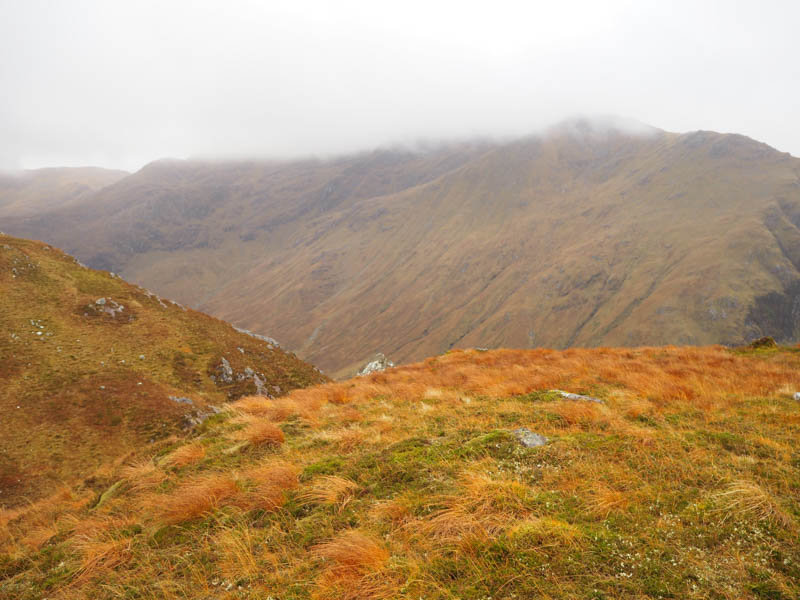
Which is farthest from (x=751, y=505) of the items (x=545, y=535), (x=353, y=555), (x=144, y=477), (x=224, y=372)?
(x=224, y=372)

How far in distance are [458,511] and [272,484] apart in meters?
3.04

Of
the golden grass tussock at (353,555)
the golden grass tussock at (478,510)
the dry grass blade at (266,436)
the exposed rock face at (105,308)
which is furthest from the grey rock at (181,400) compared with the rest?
the golden grass tussock at (478,510)

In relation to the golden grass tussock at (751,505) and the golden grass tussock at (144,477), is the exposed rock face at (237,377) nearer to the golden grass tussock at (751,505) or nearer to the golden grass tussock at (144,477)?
the golden grass tussock at (144,477)

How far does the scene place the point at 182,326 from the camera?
100 feet

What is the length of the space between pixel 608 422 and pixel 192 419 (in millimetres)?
21853

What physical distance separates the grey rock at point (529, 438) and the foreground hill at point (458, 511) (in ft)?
0.12

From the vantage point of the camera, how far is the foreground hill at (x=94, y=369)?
57.2 ft

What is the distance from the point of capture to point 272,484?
5672mm

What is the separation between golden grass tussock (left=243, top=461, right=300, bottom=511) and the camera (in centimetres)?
536

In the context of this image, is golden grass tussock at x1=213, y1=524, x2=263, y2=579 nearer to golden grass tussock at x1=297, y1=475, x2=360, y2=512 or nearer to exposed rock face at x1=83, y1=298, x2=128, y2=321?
golden grass tussock at x1=297, y1=475, x2=360, y2=512

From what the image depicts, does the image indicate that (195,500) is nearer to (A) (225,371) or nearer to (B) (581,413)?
(B) (581,413)

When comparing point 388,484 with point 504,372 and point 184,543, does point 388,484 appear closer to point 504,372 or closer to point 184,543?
point 184,543

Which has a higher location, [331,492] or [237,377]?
[331,492]

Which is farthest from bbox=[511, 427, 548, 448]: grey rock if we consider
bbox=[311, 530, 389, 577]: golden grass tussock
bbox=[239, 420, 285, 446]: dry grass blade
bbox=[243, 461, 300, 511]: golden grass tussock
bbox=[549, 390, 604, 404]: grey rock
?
bbox=[239, 420, 285, 446]: dry grass blade
